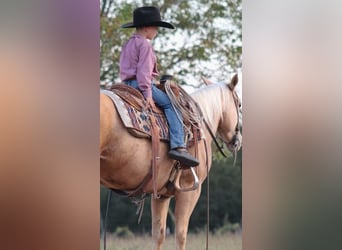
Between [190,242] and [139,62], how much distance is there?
47.5 inches

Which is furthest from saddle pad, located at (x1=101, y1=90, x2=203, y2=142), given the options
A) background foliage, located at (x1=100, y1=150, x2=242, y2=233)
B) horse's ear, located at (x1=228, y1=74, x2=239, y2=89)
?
horse's ear, located at (x1=228, y1=74, x2=239, y2=89)

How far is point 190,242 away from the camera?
5.52 meters

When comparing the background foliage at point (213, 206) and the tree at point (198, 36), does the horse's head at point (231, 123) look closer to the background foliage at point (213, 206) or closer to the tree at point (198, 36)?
the background foliage at point (213, 206)

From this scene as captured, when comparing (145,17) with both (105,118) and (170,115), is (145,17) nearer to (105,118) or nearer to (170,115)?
(170,115)

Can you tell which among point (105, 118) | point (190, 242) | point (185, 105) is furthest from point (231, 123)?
point (105, 118)

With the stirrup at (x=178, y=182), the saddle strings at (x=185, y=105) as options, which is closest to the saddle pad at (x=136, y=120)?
the saddle strings at (x=185, y=105)

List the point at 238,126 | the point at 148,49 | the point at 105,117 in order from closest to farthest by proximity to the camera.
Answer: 1. the point at 105,117
2. the point at 148,49
3. the point at 238,126
